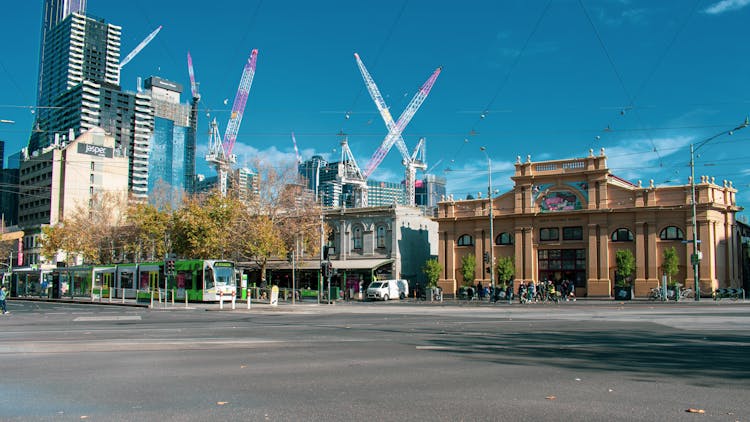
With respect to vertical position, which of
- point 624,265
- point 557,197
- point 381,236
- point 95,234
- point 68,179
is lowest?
point 624,265

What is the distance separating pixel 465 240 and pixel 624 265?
16428mm

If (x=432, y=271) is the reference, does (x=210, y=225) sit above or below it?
above

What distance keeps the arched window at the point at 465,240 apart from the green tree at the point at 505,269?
4744mm

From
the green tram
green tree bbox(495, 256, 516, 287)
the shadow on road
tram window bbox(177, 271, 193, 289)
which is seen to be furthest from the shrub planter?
tram window bbox(177, 271, 193, 289)

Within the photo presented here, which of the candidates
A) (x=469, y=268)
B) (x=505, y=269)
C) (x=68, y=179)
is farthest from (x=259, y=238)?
(x=68, y=179)

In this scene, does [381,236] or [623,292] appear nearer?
[623,292]

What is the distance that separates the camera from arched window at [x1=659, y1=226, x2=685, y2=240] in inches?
2108

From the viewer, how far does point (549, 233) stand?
60.1 meters

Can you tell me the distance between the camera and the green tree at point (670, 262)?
170 feet

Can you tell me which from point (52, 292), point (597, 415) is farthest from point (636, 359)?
point (52, 292)

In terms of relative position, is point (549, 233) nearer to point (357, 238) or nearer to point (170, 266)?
point (357, 238)

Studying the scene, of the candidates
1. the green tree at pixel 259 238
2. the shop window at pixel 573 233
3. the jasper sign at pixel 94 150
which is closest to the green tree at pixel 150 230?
the green tree at pixel 259 238

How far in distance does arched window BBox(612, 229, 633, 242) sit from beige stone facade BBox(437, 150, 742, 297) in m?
0.09

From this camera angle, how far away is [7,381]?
406 inches
